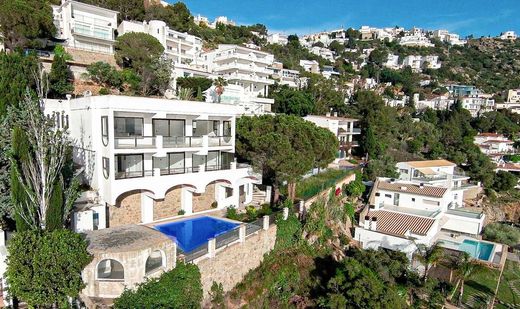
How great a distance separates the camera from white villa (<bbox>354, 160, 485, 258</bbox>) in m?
27.4

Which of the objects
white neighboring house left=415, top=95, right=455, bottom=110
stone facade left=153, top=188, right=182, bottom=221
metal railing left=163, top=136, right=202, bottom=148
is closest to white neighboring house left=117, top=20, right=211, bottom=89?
metal railing left=163, top=136, right=202, bottom=148

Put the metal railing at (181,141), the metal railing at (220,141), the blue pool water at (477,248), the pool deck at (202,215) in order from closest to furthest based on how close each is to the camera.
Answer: the metal railing at (181,141), the pool deck at (202,215), the metal railing at (220,141), the blue pool water at (477,248)

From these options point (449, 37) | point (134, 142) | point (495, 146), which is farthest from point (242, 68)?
point (449, 37)

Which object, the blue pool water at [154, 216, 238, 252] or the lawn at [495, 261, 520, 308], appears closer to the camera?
the blue pool water at [154, 216, 238, 252]

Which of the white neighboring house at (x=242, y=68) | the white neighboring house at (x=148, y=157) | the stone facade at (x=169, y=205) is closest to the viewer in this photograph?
the white neighboring house at (x=148, y=157)

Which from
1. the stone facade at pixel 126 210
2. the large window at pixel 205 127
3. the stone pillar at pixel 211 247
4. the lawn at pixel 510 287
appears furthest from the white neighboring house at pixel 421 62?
the stone pillar at pixel 211 247

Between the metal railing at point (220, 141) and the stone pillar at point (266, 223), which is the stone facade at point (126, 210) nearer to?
the metal railing at point (220, 141)

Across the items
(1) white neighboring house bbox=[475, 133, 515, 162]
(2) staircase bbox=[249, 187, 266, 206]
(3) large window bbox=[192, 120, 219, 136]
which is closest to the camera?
(3) large window bbox=[192, 120, 219, 136]

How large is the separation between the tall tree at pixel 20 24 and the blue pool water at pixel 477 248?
53.0 metres

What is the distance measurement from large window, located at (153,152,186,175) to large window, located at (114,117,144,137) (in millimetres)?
2086

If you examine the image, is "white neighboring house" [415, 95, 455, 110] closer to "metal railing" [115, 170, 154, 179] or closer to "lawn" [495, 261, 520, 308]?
"lawn" [495, 261, 520, 308]

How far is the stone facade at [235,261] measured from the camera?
51.0 ft

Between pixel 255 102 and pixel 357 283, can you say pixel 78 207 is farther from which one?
pixel 255 102

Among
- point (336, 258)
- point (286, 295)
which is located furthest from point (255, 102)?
point (286, 295)
